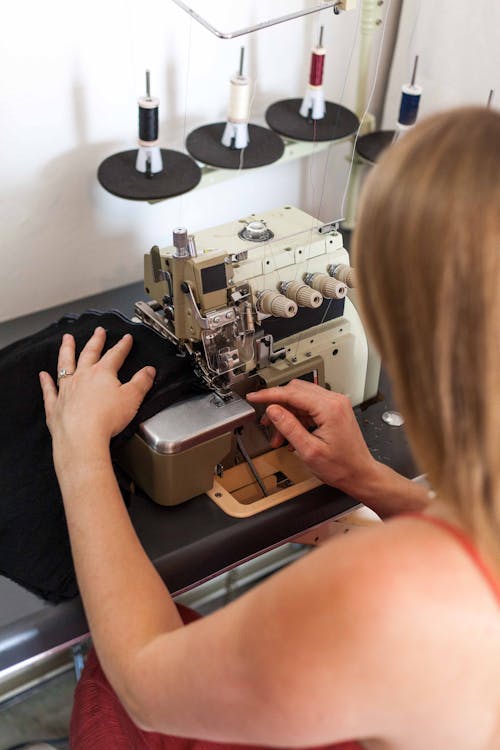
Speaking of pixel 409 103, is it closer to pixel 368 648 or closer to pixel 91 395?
pixel 91 395

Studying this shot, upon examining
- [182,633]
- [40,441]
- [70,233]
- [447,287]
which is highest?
[447,287]

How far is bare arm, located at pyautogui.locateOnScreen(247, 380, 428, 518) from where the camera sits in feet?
4.82

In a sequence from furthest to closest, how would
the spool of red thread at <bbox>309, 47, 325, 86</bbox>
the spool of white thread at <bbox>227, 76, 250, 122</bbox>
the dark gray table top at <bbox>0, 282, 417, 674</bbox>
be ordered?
the spool of red thread at <bbox>309, 47, 325, 86</bbox>, the spool of white thread at <bbox>227, 76, 250, 122</bbox>, the dark gray table top at <bbox>0, 282, 417, 674</bbox>

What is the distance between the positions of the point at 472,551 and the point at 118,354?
86 centimetres

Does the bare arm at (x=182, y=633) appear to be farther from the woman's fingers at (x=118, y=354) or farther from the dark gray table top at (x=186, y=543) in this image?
the dark gray table top at (x=186, y=543)

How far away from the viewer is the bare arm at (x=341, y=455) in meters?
1.47

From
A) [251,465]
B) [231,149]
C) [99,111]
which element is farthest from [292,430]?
[99,111]

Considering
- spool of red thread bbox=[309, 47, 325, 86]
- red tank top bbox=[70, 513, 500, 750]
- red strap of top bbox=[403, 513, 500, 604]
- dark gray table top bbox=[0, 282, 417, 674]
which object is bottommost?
red tank top bbox=[70, 513, 500, 750]

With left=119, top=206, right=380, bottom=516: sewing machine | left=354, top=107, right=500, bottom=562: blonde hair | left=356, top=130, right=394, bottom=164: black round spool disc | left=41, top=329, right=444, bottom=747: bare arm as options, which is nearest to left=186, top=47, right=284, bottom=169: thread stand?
left=356, top=130, right=394, bottom=164: black round spool disc

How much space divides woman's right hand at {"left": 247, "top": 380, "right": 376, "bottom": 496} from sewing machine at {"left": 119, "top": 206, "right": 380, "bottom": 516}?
7 centimetres

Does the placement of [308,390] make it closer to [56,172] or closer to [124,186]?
[124,186]

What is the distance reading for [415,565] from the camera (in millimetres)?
809

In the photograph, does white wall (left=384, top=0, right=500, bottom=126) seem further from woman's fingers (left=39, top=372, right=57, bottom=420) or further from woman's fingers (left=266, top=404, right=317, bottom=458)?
woman's fingers (left=39, top=372, right=57, bottom=420)

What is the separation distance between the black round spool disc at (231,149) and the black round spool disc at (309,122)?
4cm
